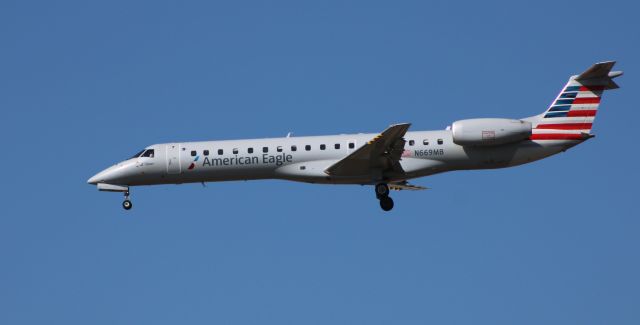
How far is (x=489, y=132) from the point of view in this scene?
39.2 m

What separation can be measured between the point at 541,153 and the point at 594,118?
7.23 feet

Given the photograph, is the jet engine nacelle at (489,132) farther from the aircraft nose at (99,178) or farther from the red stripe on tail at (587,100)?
the aircraft nose at (99,178)

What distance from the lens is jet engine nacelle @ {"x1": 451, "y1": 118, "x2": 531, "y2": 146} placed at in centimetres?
3916

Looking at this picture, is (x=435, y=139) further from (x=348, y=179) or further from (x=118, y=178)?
(x=118, y=178)

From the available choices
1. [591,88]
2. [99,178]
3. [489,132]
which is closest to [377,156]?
[489,132]

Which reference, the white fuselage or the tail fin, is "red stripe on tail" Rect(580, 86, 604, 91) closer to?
the tail fin

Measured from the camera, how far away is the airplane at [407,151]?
39.2m

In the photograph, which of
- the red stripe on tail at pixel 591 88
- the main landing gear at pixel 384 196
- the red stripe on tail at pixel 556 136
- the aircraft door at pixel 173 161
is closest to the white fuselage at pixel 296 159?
the aircraft door at pixel 173 161

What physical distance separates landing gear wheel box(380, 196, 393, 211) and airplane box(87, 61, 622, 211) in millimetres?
34

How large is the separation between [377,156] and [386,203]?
2054 millimetres

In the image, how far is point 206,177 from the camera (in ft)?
135

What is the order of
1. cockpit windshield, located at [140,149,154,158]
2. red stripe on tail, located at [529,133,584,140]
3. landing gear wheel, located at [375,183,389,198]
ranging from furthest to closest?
cockpit windshield, located at [140,149,154,158]
landing gear wheel, located at [375,183,389,198]
red stripe on tail, located at [529,133,584,140]

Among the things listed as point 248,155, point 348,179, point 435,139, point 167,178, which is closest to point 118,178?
point 167,178

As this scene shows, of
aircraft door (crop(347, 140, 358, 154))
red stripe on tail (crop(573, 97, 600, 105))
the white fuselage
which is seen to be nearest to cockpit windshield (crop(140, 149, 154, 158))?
the white fuselage
